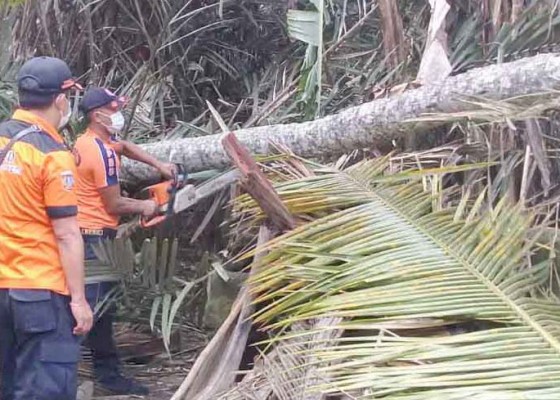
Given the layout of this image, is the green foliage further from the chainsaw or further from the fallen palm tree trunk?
the fallen palm tree trunk

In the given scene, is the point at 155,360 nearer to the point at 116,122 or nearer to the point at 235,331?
the point at 116,122

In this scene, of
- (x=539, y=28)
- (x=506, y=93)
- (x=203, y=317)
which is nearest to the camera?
(x=506, y=93)

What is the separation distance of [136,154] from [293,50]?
180 centimetres

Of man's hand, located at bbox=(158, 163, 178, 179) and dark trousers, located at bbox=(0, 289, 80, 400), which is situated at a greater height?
man's hand, located at bbox=(158, 163, 178, 179)

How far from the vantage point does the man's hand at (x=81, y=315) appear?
3.96 metres

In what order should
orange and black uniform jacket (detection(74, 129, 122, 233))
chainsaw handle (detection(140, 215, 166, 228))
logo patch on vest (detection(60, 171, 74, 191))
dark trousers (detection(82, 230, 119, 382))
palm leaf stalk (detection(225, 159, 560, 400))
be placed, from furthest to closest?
dark trousers (detection(82, 230, 119, 382)) → chainsaw handle (detection(140, 215, 166, 228)) → orange and black uniform jacket (detection(74, 129, 122, 233)) → logo patch on vest (detection(60, 171, 74, 191)) → palm leaf stalk (detection(225, 159, 560, 400))

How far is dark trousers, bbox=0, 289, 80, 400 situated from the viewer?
3953 mm

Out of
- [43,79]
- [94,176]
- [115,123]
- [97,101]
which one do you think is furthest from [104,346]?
[43,79]

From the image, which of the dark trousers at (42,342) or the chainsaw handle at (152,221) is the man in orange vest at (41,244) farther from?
the chainsaw handle at (152,221)

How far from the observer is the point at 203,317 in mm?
5352

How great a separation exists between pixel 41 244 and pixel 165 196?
159 cm

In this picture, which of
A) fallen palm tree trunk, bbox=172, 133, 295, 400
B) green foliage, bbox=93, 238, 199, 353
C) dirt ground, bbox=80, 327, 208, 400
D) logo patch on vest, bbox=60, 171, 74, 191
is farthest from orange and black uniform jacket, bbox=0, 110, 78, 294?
dirt ground, bbox=80, 327, 208, 400

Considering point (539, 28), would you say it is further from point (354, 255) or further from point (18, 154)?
point (18, 154)

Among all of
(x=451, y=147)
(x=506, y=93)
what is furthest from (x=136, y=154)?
(x=506, y=93)
